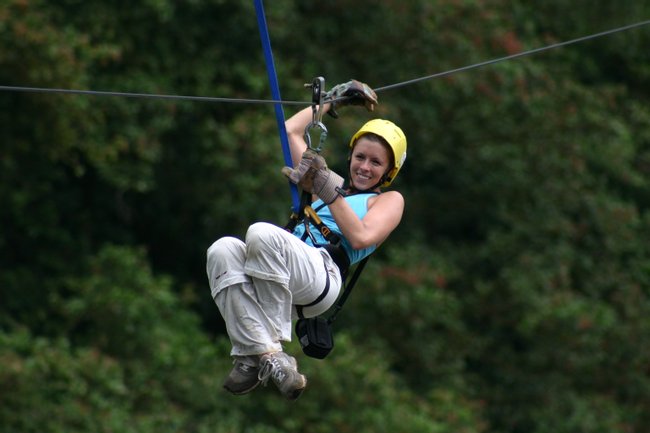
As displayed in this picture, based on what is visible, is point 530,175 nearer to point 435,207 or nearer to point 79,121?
point 435,207

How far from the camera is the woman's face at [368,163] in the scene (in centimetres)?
604

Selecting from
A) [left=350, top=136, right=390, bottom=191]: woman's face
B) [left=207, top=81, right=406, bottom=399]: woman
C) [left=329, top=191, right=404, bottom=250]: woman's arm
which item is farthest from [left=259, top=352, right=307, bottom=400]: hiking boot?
[left=350, top=136, right=390, bottom=191]: woman's face

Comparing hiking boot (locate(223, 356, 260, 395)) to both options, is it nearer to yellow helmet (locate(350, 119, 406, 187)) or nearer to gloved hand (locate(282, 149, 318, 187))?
gloved hand (locate(282, 149, 318, 187))

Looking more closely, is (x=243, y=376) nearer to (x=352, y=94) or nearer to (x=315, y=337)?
(x=315, y=337)

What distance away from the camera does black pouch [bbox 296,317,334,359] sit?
5.93 meters

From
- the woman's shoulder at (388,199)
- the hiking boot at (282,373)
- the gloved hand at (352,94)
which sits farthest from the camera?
the gloved hand at (352,94)

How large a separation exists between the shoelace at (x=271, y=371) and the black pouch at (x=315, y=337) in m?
0.41

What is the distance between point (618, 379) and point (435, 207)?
2.45 meters

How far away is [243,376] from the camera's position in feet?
18.4

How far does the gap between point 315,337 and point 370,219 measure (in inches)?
21.4

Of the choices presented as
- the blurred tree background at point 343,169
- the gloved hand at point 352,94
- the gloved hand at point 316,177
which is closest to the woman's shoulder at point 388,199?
the gloved hand at point 316,177

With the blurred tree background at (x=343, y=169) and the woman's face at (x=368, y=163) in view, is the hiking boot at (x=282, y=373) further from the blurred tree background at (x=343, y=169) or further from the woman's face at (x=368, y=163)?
the blurred tree background at (x=343, y=169)

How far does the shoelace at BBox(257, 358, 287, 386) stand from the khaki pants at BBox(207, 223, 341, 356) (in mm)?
50

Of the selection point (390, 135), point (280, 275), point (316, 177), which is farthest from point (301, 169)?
point (390, 135)
